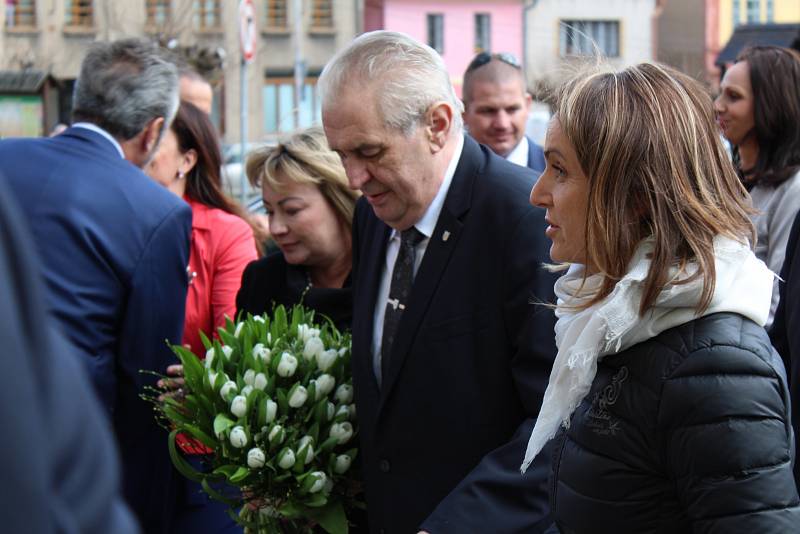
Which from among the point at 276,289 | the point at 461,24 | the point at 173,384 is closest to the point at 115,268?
the point at 173,384

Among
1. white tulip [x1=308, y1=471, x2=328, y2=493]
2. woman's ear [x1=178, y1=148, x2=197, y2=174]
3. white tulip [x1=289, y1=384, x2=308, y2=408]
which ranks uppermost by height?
woman's ear [x1=178, y1=148, x2=197, y2=174]

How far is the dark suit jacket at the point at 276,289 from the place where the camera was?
3.76 meters

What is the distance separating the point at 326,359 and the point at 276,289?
820 millimetres

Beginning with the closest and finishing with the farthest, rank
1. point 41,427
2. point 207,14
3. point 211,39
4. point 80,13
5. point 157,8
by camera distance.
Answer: point 41,427 < point 157,8 < point 80,13 < point 211,39 < point 207,14

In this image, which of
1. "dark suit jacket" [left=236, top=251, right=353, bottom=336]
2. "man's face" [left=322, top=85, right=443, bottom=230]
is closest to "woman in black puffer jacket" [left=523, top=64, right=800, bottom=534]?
"man's face" [left=322, top=85, right=443, bottom=230]

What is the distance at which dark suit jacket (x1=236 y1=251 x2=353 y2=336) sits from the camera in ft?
12.3

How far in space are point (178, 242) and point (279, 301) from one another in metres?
0.43

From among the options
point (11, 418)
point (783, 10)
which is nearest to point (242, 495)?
point (11, 418)

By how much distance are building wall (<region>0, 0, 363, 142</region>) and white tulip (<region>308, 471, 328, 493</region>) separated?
2774cm

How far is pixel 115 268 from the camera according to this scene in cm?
358

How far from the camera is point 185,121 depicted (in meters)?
4.66

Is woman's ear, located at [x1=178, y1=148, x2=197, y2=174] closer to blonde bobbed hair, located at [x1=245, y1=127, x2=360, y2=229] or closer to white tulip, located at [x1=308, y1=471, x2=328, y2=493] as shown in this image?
blonde bobbed hair, located at [x1=245, y1=127, x2=360, y2=229]

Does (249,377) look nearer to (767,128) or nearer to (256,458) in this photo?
(256,458)

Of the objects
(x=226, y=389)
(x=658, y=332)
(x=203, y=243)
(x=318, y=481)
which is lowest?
(x=318, y=481)
